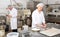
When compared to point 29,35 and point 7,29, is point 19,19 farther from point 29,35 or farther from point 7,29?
point 29,35

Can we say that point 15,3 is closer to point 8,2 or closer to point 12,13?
point 8,2

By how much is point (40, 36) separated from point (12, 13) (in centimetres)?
123

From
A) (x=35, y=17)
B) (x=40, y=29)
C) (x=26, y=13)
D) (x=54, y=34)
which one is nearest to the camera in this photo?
(x=54, y=34)

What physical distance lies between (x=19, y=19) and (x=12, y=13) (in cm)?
54

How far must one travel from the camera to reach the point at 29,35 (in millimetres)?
1964

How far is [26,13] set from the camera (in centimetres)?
356

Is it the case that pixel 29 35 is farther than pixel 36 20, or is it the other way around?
pixel 36 20

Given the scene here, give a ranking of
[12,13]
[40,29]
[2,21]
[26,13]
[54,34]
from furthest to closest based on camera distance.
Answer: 1. [26,13]
2. [2,21]
3. [12,13]
4. [40,29]
5. [54,34]

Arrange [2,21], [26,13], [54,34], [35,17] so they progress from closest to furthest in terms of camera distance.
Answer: [54,34]
[35,17]
[2,21]
[26,13]

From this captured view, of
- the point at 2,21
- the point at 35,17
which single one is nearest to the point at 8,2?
the point at 2,21

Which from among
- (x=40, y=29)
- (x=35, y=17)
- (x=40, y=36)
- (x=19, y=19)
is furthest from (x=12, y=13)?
(x=40, y=36)

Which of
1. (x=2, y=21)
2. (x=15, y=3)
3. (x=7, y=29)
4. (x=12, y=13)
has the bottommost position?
(x=7, y=29)

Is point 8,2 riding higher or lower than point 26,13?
higher

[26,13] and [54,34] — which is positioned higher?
[26,13]
